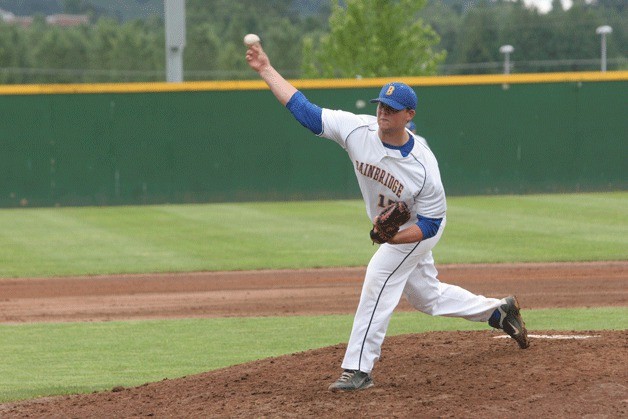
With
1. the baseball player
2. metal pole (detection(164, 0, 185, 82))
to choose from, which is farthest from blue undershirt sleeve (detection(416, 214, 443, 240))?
metal pole (detection(164, 0, 185, 82))

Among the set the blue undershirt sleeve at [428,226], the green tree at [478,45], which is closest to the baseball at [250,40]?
the blue undershirt sleeve at [428,226]

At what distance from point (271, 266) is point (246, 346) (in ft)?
16.8

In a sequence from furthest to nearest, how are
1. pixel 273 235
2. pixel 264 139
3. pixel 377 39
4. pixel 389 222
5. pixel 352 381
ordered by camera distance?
pixel 377 39
pixel 264 139
pixel 273 235
pixel 352 381
pixel 389 222

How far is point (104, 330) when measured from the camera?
33.5 ft

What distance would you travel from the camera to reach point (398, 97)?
6320 mm

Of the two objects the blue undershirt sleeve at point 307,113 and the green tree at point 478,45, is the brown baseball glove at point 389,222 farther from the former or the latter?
the green tree at point 478,45

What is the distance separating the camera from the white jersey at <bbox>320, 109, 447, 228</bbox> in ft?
20.8

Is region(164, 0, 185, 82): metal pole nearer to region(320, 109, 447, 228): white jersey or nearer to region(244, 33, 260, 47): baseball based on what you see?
region(244, 33, 260, 47): baseball

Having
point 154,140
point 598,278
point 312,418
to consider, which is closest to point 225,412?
point 312,418

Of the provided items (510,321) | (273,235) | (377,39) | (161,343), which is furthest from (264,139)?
(377,39)

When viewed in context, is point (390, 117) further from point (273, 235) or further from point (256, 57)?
point (273, 235)

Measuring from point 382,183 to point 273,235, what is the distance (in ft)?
37.5

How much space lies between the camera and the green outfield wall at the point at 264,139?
23.7 meters

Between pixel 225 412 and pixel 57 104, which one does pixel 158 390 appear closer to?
pixel 225 412
